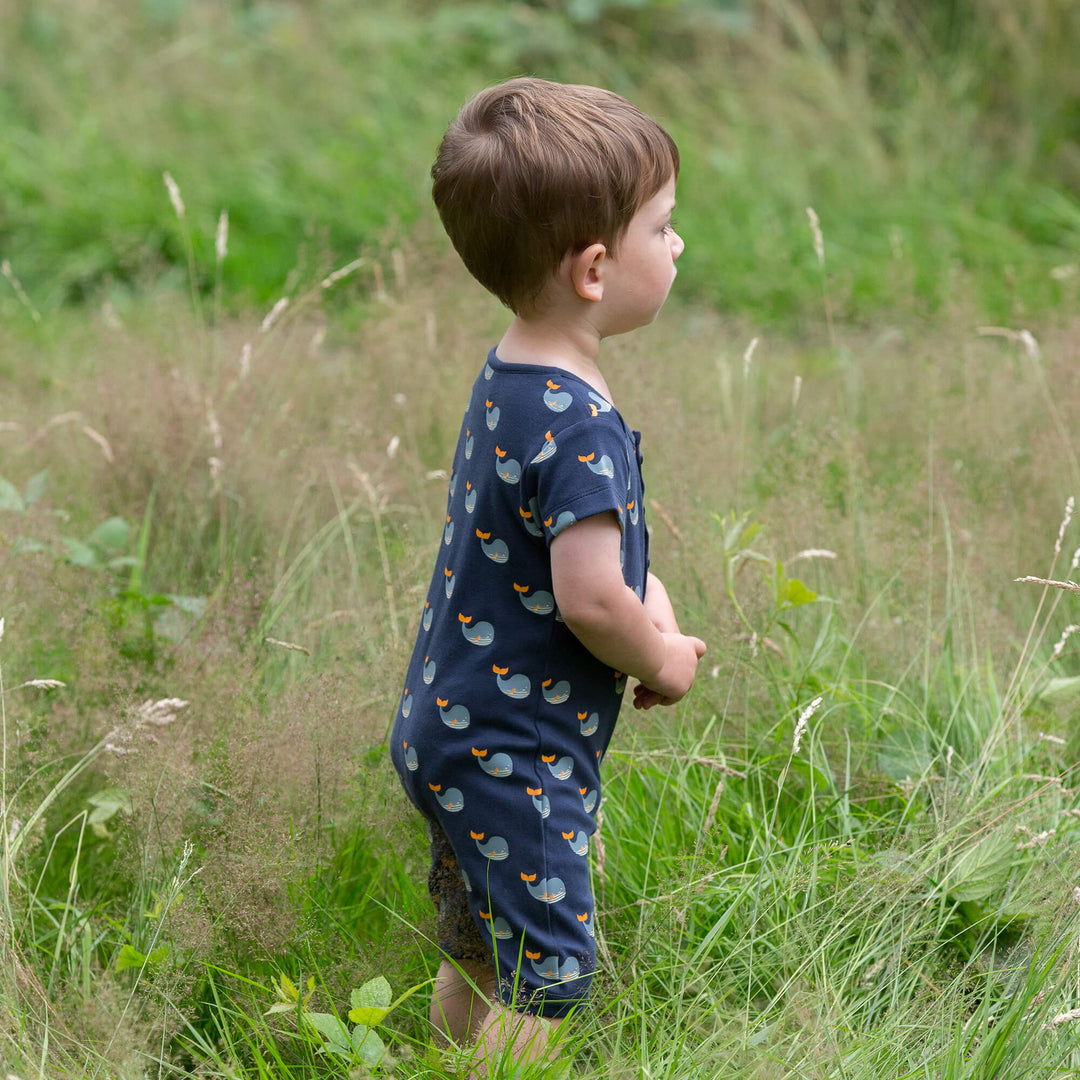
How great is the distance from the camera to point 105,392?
3232 mm

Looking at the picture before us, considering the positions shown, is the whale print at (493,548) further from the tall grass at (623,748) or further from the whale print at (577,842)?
the tall grass at (623,748)

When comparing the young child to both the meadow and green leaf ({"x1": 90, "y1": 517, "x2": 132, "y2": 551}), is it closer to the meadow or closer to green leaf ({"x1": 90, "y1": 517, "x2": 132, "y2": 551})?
the meadow

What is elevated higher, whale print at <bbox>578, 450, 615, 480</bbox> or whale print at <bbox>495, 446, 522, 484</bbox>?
whale print at <bbox>578, 450, 615, 480</bbox>

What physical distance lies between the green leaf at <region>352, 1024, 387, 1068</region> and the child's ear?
3.19 ft

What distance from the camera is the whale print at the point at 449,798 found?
1587 mm

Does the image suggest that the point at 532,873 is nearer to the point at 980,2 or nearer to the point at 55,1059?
the point at 55,1059

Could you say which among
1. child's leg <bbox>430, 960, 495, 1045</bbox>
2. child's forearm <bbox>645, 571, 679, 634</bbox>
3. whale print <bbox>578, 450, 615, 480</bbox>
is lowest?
child's leg <bbox>430, 960, 495, 1045</bbox>

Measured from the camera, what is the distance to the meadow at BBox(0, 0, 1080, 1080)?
5.60 ft

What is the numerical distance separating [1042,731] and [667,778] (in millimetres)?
701

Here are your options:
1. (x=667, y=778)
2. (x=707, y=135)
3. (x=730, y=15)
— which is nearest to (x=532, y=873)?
(x=667, y=778)

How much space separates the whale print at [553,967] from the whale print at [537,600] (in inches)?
17.8

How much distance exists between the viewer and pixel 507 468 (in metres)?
1.52

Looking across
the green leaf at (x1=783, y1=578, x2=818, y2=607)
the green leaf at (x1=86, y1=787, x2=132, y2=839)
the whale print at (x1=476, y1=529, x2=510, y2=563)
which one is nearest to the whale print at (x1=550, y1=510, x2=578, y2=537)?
the whale print at (x1=476, y1=529, x2=510, y2=563)

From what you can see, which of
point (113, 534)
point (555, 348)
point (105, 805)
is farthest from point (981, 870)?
point (113, 534)
